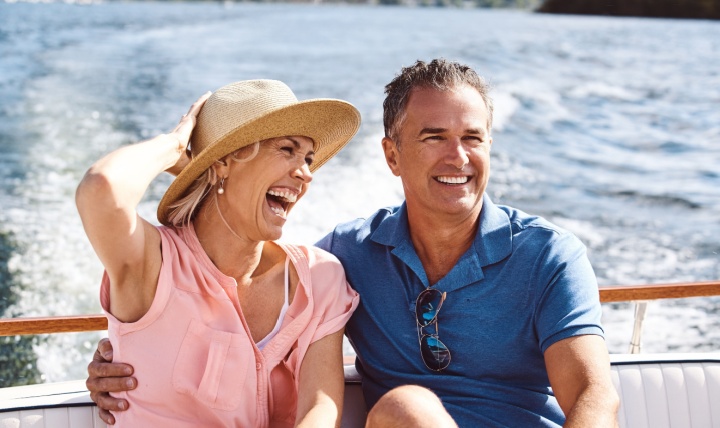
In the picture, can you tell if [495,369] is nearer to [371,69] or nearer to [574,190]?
[574,190]

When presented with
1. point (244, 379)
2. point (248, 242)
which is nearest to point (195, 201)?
point (248, 242)

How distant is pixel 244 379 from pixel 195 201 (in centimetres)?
42

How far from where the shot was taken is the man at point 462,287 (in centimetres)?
182

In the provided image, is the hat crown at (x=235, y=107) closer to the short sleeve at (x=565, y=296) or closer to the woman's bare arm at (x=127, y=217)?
the woman's bare arm at (x=127, y=217)

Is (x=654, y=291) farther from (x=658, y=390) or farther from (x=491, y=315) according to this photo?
(x=491, y=315)

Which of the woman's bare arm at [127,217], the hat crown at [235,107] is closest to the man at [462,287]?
the woman's bare arm at [127,217]

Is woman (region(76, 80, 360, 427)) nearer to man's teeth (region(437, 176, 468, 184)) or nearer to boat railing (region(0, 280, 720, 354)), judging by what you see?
man's teeth (region(437, 176, 468, 184))

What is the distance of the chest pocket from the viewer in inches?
70.2

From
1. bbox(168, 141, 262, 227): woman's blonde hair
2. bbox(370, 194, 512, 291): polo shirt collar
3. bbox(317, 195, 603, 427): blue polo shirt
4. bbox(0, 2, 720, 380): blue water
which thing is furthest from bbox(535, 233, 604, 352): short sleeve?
bbox(0, 2, 720, 380): blue water

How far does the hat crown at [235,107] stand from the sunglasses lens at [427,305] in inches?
21.3

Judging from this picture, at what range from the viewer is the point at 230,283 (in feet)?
6.12

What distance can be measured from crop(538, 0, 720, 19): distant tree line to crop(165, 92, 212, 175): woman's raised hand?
21215 millimetres

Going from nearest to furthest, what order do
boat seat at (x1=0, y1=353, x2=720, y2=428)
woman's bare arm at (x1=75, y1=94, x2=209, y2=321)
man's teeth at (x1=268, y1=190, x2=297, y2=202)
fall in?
woman's bare arm at (x1=75, y1=94, x2=209, y2=321), man's teeth at (x1=268, y1=190, x2=297, y2=202), boat seat at (x1=0, y1=353, x2=720, y2=428)

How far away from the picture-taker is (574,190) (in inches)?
298
